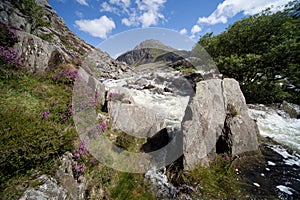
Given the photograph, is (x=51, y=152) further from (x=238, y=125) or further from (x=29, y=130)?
(x=238, y=125)

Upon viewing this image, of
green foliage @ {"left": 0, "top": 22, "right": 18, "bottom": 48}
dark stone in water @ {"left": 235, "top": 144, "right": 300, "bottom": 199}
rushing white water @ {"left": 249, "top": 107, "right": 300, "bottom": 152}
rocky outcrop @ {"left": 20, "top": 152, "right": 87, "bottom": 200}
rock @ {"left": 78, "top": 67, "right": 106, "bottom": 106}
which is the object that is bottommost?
dark stone in water @ {"left": 235, "top": 144, "right": 300, "bottom": 199}

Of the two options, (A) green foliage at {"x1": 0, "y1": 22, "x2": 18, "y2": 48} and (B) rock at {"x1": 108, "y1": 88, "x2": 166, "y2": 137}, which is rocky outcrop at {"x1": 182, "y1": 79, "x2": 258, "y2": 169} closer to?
(B) rock at {"x1": 108, "y1": 88, "x2": 166, "y2": 137}

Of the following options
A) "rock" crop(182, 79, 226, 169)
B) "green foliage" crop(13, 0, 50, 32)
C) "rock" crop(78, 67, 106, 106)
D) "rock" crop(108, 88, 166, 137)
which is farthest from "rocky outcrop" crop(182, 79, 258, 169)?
"green foliage" crop(13, 0, 50, 32)

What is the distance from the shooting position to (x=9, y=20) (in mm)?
8070

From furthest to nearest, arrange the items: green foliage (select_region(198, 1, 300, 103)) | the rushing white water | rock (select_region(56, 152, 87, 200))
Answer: green foliage (select_region(198, 1, 300, 103)) < the rushing white water < rock (select_region(56, 152, 87, 200))

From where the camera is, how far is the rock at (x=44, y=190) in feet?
6.38

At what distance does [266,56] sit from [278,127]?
21.7 ft

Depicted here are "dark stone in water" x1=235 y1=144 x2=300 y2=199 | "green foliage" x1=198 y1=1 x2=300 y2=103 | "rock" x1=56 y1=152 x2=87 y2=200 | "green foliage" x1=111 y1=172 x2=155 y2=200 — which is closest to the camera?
"rock" x1=56 y1=152 x2=87 y2=200

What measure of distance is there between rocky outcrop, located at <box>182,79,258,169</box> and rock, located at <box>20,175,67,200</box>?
124 inches

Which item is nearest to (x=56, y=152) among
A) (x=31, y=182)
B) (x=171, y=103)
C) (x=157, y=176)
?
(x=31, y=182)

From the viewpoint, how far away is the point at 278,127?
795 centimetres

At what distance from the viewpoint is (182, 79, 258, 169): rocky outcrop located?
4.28m

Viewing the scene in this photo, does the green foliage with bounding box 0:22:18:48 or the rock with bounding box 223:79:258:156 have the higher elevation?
the green foliage with bounding box 0:22:18:48

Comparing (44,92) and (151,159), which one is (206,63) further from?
(44,92)
